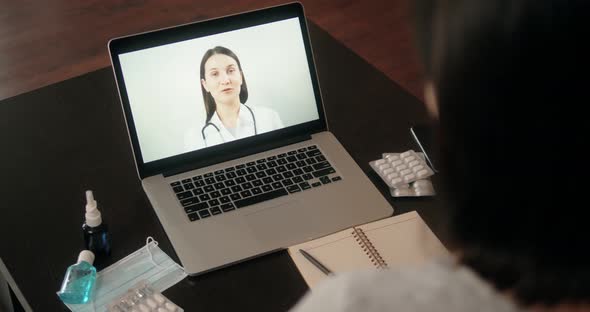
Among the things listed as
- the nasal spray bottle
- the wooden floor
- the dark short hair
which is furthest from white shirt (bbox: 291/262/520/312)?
the wooden floor

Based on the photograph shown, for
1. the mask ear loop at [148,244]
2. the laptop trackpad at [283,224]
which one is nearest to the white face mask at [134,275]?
the mask ear loop at [148,244]

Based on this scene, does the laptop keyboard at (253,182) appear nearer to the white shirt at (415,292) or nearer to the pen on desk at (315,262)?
the pen on desk at (315,262)

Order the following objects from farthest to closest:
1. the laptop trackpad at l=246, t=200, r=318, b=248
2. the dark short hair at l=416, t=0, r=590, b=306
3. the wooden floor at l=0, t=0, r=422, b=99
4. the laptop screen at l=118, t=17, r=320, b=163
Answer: the wooden floor at l=0, t=0, r=422, b=99 → the laptop screen at l=118, t=17, r=320, b=163 → the laptop trackpad at l=246, t=200, r=318, b=248 → the dark short hair at l=416, t=0, r=590, b=306

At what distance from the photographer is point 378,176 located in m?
1.27

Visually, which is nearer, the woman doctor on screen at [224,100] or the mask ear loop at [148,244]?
the mask ear loop at [148,244]

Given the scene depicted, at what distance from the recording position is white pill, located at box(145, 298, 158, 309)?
1.01 metres

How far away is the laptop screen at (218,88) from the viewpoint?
123cm

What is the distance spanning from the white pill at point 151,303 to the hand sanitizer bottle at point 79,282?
0.29 ft

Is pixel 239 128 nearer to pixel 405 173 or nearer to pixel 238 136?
pixel 238 136

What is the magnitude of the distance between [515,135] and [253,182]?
0.76 meters

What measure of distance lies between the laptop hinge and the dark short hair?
715 millimetres

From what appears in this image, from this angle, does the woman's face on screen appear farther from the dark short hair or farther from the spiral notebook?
the dark short hair

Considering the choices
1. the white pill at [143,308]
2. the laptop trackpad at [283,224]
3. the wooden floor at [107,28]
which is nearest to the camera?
the white pill at [143,308]

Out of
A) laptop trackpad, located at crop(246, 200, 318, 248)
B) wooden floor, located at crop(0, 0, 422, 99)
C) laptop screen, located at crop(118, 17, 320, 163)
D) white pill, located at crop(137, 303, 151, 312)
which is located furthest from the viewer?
A: wooden floor, located at crop(0, 0, 422, 99)
